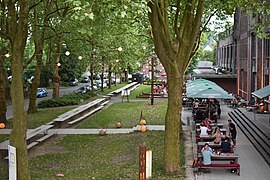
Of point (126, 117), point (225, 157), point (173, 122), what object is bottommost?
point (225, 157)

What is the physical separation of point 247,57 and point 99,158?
23.9 metres

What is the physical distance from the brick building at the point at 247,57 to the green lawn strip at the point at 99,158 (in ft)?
40.1

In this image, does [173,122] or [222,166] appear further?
[222,166]

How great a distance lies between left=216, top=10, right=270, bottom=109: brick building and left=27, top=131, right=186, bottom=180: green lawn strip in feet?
40.1

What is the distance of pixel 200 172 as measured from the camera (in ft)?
47.6

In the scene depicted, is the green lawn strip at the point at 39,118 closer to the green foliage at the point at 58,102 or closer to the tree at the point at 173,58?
the green foliage at the point at 58,102

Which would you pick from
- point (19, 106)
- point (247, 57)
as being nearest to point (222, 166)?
point (19, 106)

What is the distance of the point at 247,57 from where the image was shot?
37062mm

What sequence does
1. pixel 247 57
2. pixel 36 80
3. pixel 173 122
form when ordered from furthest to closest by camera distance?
pixel 247 57 < pixel 36 80 < pixel 173 122

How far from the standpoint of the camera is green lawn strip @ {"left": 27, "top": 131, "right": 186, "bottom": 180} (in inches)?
558

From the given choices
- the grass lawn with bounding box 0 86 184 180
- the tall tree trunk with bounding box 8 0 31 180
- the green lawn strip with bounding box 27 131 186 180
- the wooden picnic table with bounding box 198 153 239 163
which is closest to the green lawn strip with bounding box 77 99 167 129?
the grass lawn with bounding box 0 86 184 180

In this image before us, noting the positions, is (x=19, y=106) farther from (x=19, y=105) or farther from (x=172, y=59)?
(x=172, y=59)

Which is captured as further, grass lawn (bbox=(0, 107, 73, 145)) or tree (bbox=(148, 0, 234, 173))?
grass lawn (bbox=(0, 107, 73, 145))

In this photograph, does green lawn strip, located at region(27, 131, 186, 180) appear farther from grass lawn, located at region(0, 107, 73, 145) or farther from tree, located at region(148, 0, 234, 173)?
grass lawn, located at region(0, 107, 73, 145)
